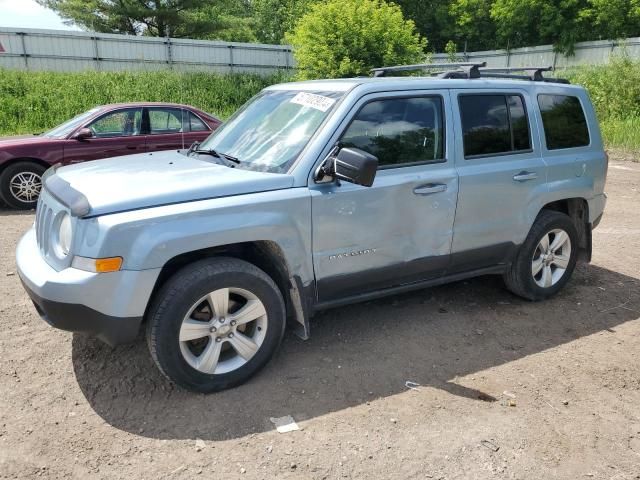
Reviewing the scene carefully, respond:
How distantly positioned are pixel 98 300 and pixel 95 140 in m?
6.39

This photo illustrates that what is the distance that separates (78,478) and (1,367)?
1372 millimetres

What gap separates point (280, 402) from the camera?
3314 millimetres

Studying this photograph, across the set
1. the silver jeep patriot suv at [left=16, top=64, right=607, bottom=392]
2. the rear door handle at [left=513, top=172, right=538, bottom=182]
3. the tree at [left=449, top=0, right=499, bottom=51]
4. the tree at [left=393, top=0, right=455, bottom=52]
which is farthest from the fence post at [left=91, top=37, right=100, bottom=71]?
the tree at [left=449, top=0, right=499, bottom=51]

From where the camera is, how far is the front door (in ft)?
11.7

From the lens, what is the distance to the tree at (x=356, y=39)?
13.2 metres

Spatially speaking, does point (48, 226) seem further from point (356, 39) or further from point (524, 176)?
point (356, 39)

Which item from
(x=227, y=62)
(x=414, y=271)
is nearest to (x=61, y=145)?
(x=414, y=271)

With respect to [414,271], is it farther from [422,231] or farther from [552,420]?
[552,420]

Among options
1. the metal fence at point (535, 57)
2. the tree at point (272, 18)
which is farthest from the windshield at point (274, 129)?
the tree at point (272, 18)

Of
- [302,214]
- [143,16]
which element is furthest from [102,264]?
[143,16]

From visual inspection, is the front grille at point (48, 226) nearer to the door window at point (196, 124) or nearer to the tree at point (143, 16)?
the door window at point (196, 124)

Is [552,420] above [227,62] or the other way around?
the other way around

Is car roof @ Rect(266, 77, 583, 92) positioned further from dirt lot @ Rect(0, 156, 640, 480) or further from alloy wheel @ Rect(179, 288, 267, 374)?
dirt lot @ Rect(0, 156, 640, 480)

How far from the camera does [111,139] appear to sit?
8727mm
